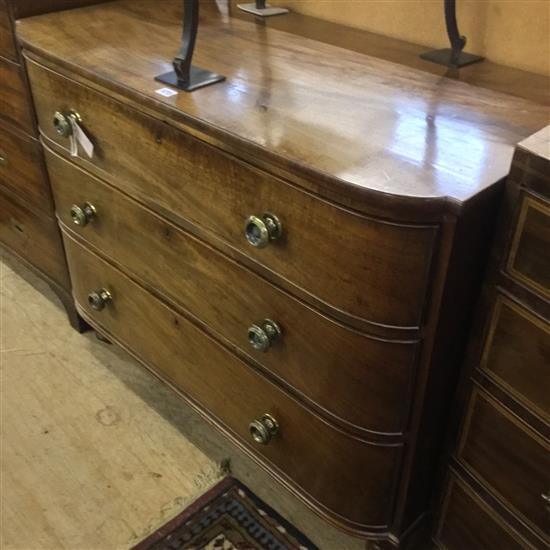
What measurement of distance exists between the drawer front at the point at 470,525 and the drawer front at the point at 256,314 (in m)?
0.18

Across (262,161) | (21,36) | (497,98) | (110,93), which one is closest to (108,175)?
(110,93)

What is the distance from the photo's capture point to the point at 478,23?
1.22 m

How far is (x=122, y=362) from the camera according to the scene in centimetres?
176

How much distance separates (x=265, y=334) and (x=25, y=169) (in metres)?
0.83

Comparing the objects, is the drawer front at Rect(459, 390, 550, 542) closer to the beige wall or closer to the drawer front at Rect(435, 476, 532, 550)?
the drawer front at Rect(435, 476, 532, 550)

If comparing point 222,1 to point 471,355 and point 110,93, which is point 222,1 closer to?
point 110,93

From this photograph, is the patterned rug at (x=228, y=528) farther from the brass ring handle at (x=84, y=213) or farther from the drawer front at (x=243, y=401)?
the brass ring handle at (x=84, y=213)

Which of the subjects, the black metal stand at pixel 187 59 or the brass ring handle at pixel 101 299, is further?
the brass ring handle at pixel 101 299

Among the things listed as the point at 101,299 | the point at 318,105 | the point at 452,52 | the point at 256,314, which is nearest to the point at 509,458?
the point at 256,314

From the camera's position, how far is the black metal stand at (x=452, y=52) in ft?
3.81

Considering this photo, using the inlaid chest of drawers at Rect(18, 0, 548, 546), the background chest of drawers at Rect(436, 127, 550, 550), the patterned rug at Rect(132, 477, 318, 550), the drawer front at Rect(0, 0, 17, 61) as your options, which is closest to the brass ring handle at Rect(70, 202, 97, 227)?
the inlaid chest of drawers at Rect(18, 0, 548, 546)

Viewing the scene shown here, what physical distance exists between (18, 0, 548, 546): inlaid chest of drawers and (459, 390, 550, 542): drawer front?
0.07 meters

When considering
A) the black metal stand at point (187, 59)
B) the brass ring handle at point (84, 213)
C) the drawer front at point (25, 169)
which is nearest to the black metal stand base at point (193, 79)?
the black metal stand at point (187, 59)

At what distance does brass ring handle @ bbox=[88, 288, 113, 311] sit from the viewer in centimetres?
150
